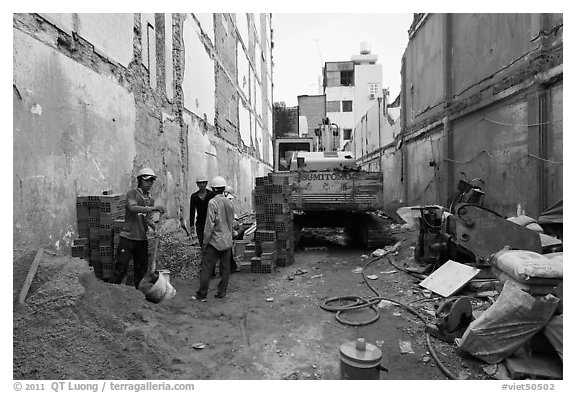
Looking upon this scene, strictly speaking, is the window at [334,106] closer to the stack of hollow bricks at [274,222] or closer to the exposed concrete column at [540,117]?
the stack of hollow bricks at [274,222]

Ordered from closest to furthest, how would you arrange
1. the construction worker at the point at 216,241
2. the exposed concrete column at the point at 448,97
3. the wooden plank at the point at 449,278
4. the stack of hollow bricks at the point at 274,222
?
the wooden plank at the point at 449,278, the construction worker at the point at 216,241, the stack of hollow bricks at the point at 274,222, the exposed concrete column at the point at 448,97

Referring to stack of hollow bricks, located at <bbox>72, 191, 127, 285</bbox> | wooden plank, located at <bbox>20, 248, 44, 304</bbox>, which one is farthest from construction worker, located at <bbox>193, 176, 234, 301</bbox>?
wooden plank, located at <bbox>20, 248, 44, 304</bbox>

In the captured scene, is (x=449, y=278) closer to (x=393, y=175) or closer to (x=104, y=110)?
(x=104, y=110)

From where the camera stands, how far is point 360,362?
2.76 metres

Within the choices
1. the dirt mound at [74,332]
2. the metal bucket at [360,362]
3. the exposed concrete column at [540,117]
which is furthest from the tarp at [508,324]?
the exposed concrete column at [540,117]

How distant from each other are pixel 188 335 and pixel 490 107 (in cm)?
754

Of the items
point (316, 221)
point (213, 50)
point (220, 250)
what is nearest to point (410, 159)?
point (316, 221)

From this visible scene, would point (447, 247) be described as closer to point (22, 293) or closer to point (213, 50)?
point (22, 293)

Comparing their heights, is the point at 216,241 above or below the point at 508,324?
above

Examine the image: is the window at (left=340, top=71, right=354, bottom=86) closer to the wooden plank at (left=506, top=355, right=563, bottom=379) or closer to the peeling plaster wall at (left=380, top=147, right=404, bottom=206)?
the peeling plaster wall at (left=380, top=147, right=404, bottom=206)

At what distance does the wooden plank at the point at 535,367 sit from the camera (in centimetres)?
299

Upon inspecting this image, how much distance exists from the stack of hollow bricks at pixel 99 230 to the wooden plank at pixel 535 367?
4727 mm

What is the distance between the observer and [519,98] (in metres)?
6.88

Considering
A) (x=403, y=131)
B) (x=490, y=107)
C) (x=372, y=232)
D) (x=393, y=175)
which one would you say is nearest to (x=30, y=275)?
(x=372, y=232)
